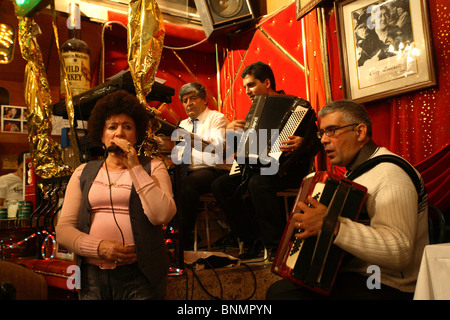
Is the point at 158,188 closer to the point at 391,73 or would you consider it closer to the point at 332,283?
the point at 332,283

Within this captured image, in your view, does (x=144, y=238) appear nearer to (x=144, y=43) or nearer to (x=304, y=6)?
(x=144, y=43)

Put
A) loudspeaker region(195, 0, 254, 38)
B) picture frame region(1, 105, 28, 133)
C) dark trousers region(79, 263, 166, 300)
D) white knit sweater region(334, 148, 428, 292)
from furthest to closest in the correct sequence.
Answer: loudspeaker region(195, 0, 254, 38) < picture frame region(1, 105, 28, 133) < dark trousers region(79, 263, 166, 300) < white knit sweater region(334, 148, 428, 292)

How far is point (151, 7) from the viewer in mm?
2297

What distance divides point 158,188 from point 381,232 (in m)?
0.83

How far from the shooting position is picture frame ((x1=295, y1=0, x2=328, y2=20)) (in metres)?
3.25

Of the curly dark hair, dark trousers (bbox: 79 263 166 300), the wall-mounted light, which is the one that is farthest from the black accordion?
the wall-mounted light

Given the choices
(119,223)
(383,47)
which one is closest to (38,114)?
(119,223)

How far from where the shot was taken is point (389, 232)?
1324mm

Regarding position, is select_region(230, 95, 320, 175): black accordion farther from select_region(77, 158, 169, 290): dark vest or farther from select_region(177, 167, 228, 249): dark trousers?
select_region(77, 158, 169, 290): dark vest

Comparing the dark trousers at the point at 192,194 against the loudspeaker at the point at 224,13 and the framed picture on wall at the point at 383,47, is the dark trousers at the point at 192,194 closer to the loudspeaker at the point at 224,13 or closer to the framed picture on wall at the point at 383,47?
the framed picture on wall at the point at 383,47

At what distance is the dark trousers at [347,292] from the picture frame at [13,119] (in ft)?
10.3

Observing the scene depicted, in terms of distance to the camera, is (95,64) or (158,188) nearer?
(158,188)

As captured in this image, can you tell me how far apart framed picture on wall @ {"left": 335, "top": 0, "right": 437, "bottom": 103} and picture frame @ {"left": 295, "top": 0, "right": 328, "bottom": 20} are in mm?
215
